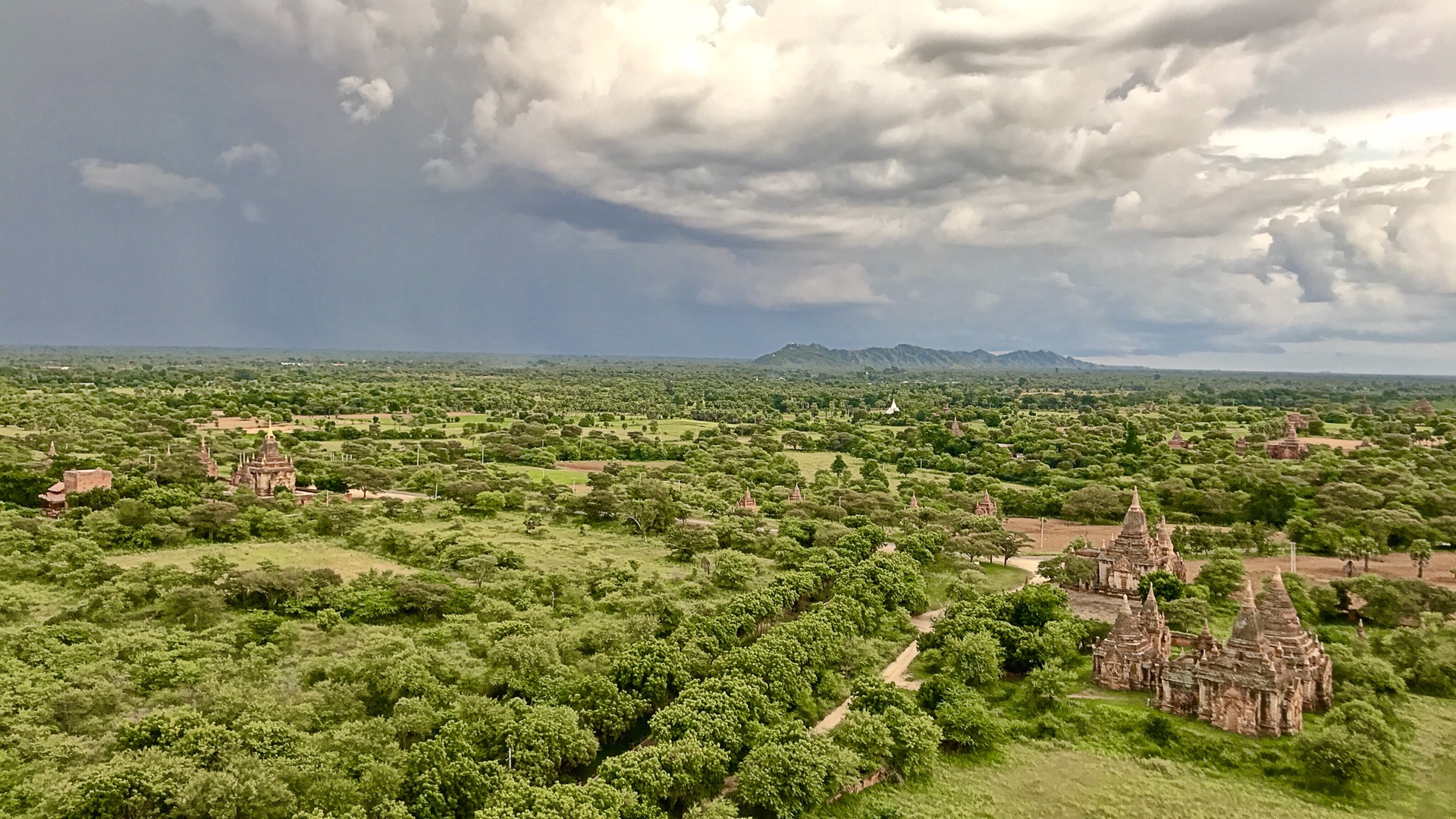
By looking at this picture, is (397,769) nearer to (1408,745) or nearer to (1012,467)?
(1408,745)

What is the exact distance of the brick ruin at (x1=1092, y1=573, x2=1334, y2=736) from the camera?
32688 mm

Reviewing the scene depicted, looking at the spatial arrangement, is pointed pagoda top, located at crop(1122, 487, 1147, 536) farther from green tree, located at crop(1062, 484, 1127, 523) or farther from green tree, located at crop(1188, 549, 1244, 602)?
green tree, located at crop(1062, 484, 1127, 523)

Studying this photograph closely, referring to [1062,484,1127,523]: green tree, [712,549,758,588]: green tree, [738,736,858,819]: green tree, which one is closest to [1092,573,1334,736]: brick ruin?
[738,736,858,819]: green tree

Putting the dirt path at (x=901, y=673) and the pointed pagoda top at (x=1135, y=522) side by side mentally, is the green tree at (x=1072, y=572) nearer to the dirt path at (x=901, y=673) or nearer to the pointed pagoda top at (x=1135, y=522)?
the pointed pagoda top at (x=1135, y=522)

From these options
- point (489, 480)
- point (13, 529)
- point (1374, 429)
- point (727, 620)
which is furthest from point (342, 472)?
point (1374, 429)

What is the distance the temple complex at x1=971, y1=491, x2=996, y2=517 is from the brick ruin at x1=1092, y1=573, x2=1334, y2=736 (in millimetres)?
34359

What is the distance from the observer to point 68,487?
6234 centimetres

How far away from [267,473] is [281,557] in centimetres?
1993

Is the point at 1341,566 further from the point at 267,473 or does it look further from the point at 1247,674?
the point at 267,473

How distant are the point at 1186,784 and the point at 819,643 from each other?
14845mm

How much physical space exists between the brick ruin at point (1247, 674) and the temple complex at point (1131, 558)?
1300cm

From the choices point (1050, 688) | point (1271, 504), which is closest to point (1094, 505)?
point (1271, 504)

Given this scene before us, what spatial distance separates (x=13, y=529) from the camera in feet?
170

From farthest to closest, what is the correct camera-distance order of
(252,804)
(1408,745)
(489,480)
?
1. (489,480)
2. (1408,745)
3. (252,804)
